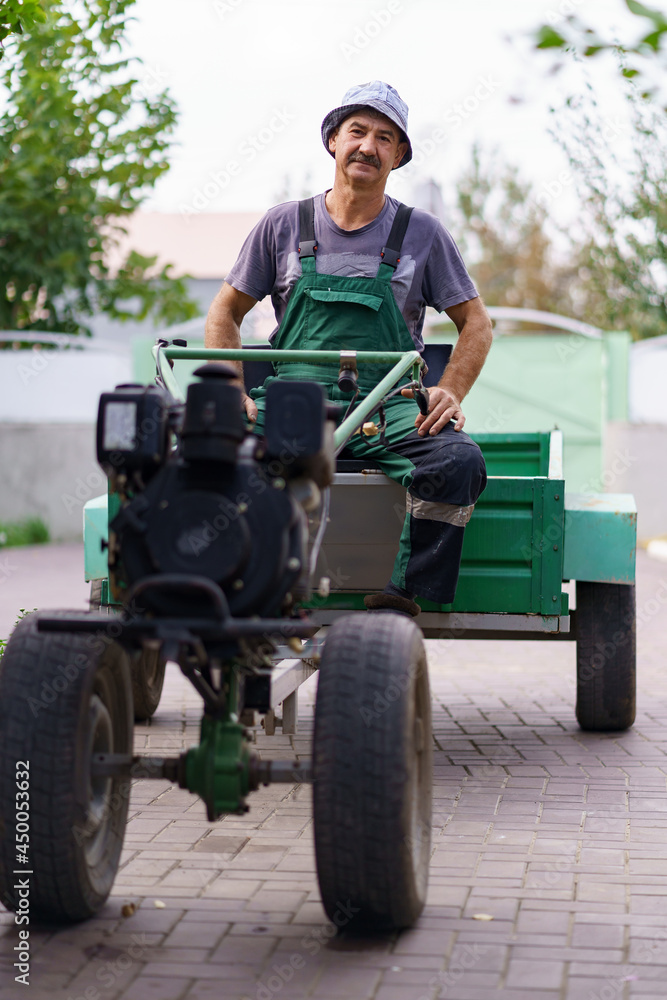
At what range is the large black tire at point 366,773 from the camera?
2760 mm

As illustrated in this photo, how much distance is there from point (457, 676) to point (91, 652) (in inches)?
165

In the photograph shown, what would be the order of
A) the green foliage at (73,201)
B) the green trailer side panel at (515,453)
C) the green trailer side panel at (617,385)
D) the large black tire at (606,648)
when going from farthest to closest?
the green trailer side panel at (617,385) → the green foliage at (73,201) → the green trailer side panel at (515,453) → the large black tire at (606,648)

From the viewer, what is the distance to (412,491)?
4.15 m

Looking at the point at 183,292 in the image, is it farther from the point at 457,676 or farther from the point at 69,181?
the point at 457,676

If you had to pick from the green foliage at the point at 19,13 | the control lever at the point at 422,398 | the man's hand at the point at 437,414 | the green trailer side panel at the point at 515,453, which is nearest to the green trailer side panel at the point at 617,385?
the green trailer side panel at the point at 515,453

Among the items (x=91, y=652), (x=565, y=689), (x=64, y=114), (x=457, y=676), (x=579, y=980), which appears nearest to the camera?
(x=579, y=980)

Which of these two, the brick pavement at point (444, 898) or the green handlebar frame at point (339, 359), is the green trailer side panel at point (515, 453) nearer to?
the brick pavement at point (444, 898)

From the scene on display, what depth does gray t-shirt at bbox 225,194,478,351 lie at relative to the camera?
4.58 m

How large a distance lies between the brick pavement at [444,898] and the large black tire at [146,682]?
0.51ft

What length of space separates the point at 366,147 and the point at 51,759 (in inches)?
101

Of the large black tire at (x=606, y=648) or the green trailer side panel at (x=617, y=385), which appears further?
the green trailer side panel at (x=617, y=385)

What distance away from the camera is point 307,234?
463cm

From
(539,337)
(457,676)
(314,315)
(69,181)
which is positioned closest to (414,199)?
(539,337)
